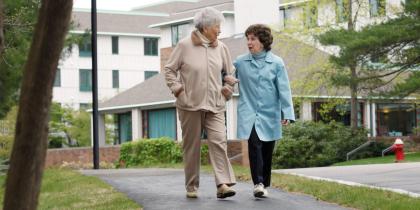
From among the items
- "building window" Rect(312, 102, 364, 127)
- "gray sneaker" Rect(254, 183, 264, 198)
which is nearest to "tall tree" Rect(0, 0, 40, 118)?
"gray sneaker" Rect(254, 183, 264, 198)

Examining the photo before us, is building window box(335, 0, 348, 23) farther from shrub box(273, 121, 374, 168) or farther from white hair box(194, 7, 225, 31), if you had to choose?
white hair box(194, 7, 225, 31)

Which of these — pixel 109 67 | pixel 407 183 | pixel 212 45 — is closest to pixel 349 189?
pixel 407 183

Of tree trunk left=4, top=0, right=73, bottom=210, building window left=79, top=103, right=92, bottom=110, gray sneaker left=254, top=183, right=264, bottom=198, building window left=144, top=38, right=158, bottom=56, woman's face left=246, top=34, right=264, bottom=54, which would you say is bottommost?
gray sneaker left=254, top=183, right=264, bottom=198

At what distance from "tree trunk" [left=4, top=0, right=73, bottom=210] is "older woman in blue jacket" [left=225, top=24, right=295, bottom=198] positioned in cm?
467

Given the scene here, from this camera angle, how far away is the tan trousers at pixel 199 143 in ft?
30.2

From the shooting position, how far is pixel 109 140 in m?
57.1

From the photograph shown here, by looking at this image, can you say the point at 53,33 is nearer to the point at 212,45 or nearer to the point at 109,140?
the point at 212,45

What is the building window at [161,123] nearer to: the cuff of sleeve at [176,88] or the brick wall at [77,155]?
the brick wall at [77,155]

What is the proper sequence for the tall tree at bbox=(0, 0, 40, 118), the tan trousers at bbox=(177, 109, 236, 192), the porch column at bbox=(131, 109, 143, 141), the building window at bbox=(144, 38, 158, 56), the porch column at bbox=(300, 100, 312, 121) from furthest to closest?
the building window at bbox=(144, 38, 158, 56)
the porch column at bbox=(131, 109, 143, 141)
the porch column at bbox=(300, 100, 312, 121)
the tall tree at bbox=(0, 0, 40, 118)
the tan trousers at bbox=(177, 109, 236, 192)

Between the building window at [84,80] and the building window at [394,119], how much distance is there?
104 feet

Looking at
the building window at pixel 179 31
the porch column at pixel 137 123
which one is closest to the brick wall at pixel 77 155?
the porch column at pixel 137 123

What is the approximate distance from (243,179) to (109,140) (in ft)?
149

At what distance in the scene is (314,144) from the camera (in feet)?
95.6

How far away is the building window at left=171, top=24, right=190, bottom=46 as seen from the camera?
167 feet
